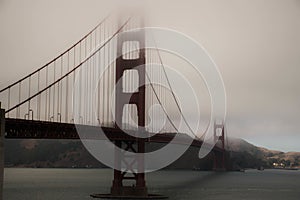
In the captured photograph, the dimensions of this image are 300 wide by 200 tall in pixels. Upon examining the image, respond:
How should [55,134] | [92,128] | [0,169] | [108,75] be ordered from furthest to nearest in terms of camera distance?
[108,75] → [92,128] → [55,134] → [0,169]

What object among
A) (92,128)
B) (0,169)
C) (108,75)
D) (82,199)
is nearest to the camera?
(0,169)

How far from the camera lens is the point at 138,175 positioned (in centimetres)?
5925

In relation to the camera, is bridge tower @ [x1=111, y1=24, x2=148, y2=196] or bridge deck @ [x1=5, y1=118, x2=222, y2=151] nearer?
bridge deck @ [x1=5, y1=118, x2=222, y2=151]

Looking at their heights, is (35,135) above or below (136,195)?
above

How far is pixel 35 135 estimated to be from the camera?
4366 cm

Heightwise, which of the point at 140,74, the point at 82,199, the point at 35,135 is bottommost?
the point at 82,199

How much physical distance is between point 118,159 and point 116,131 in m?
4.35

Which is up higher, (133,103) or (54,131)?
(133,103)

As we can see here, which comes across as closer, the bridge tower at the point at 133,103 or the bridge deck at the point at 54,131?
the bridge deck at the point at 54,131

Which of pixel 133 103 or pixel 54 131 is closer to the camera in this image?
pixel 54 131

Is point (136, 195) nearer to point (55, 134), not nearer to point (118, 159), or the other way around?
point (118, 159)

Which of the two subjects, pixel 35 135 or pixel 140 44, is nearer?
pixel 35 135

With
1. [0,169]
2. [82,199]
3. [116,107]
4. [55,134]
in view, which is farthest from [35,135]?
[82,199]

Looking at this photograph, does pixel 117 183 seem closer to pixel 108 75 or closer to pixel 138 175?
pixel 138 175
